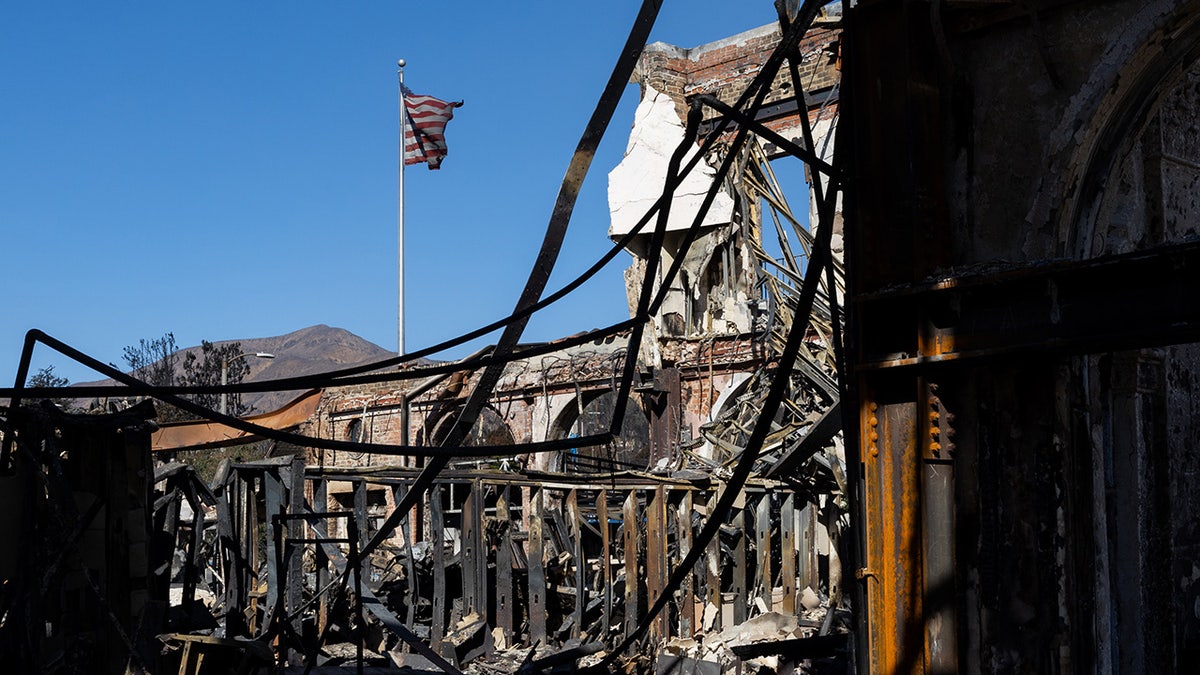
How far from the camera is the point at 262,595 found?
567 inches

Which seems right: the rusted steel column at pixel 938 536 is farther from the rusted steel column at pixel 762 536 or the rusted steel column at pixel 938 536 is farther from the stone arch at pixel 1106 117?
the rusted steel column at pixel 762 536

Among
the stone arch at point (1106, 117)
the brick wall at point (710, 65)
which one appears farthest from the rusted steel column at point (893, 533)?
the brick wall at point (710, 65)

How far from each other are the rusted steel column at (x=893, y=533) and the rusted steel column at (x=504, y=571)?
1072 centimetres

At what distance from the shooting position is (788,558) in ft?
55.6

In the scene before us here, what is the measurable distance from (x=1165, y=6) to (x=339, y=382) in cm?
372

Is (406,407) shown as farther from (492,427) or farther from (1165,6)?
(1165,6)

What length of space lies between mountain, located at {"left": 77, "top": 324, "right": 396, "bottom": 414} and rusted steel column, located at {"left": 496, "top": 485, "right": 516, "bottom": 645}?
109m

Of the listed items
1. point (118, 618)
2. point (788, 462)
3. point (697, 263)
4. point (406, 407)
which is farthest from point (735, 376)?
point (118, 618)

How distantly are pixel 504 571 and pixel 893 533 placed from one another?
1118cm

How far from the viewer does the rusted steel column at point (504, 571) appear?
15789 millimetres

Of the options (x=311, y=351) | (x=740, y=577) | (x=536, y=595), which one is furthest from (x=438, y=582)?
(x=311, y=351)

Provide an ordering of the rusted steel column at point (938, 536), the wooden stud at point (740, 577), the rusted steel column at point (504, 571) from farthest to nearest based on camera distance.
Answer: the wooden stud at point (740, 577) < the rusted steel column at point (504, 571) < the rusted steel column at point (938, 536)

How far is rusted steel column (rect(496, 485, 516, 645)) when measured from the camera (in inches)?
622

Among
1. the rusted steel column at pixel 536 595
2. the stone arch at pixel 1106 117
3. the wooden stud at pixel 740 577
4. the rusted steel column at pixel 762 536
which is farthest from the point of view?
the rusted steel column at pixel 762 536
